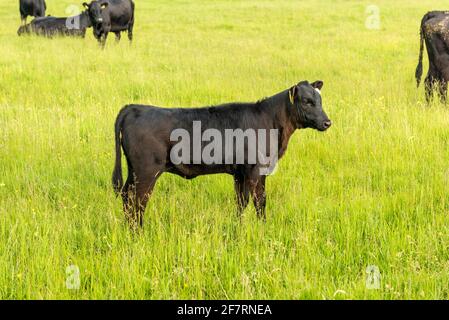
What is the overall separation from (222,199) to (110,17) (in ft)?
44.5

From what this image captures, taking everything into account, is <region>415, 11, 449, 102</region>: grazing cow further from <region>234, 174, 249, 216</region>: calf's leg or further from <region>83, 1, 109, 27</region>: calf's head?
<region>83, 1, 109, 27</region>: calf's head

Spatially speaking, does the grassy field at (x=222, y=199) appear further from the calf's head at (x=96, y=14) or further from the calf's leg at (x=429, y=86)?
the calf's head at (x=96, y=14)

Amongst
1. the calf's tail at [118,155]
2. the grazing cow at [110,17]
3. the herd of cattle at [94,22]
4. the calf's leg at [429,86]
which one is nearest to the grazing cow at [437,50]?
the calf's leg at [429,86]

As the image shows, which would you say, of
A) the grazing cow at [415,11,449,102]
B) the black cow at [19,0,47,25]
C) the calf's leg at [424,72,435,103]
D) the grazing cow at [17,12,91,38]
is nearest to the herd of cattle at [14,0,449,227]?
the calf's leg at [424,72,435,103]

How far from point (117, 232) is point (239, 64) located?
8.87 metres

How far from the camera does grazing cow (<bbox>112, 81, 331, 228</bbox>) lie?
4699 mm

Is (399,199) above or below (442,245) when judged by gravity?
above

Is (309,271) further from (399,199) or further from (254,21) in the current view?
(254,21)

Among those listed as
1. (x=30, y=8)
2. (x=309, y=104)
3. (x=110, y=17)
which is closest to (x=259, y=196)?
(x=309, y=104)

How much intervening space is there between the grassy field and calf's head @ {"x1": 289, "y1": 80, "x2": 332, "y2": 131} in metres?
0.78

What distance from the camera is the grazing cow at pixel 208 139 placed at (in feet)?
15.4

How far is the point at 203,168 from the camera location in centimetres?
495

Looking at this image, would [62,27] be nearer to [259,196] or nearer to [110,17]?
[110,17]
